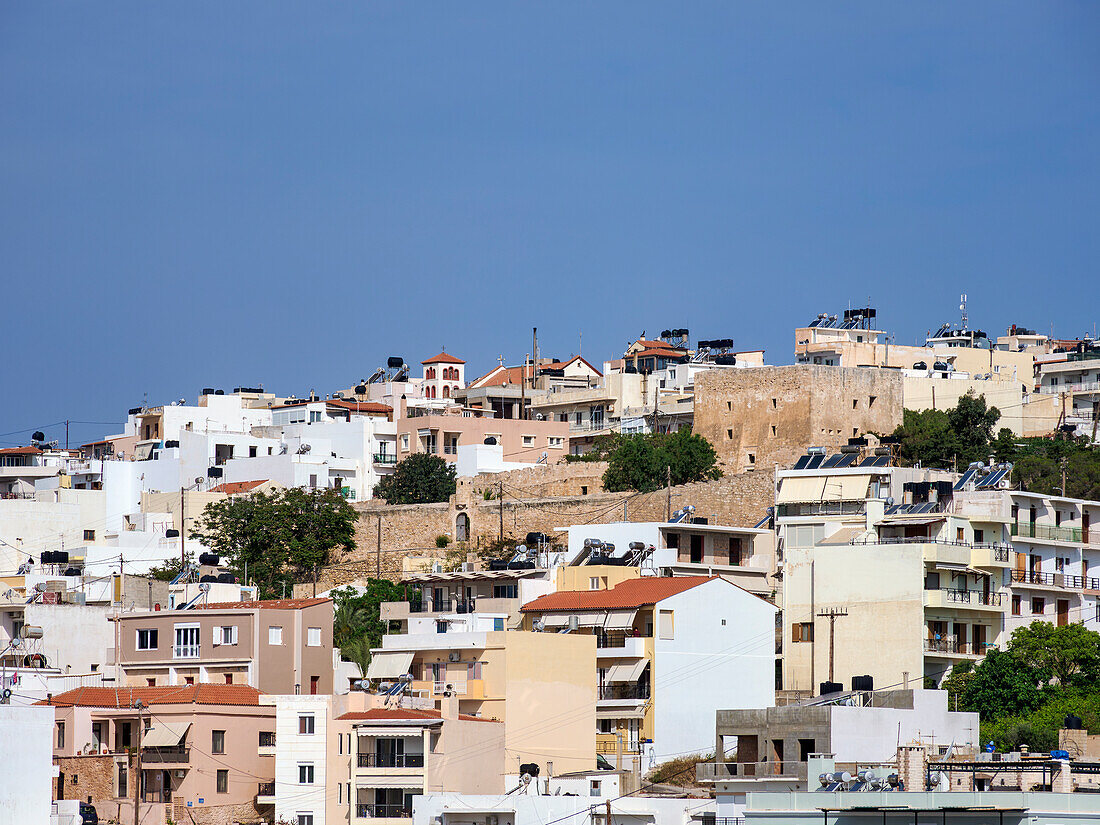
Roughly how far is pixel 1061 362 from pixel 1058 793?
5577 centimetres

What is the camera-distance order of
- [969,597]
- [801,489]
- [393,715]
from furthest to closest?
[801,489]
[969,597]
[393,715]

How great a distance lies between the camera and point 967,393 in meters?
79.2

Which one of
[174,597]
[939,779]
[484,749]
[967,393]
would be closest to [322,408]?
[967,393]

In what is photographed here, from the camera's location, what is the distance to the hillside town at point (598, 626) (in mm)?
40031

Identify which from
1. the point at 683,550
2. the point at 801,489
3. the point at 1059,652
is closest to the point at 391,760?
the point at 683,550

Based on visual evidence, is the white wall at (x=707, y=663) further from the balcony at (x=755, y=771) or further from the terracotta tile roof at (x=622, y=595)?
the balcony at (x=755, y=771)

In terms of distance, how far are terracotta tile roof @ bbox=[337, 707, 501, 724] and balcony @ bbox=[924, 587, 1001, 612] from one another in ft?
37.4

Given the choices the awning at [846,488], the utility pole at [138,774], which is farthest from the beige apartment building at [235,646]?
the awning at [846,488]

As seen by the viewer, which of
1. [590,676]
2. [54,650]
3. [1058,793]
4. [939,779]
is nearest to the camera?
[1058,793]

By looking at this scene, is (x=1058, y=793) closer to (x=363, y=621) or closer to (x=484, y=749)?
(x=484, y=749)

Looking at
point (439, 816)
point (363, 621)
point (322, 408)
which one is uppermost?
point (322, 408)

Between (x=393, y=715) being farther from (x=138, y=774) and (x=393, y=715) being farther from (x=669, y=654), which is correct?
(x=669, y=654)

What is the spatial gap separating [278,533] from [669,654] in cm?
2095

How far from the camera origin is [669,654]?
48.0 metres
